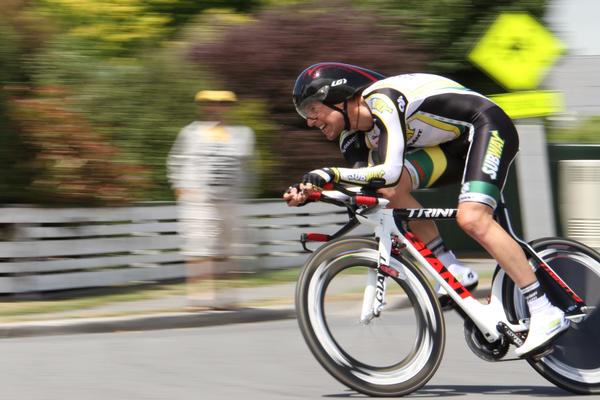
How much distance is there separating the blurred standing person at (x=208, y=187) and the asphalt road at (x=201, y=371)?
1009 mm

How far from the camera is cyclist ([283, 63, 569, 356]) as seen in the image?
20.0 ft

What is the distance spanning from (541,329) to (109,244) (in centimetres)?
612

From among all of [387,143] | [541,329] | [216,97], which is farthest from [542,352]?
[216,97]

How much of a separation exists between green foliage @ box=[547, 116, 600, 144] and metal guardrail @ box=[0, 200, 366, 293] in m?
9.02

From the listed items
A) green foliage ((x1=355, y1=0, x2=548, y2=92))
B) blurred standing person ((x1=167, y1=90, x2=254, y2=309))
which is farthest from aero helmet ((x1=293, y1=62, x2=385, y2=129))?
green foliage ((x1=355, y1=0, x2=548, y2=92))

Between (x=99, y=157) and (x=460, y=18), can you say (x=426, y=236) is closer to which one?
(x=99, y=157)

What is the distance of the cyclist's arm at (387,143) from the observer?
605 centimetres

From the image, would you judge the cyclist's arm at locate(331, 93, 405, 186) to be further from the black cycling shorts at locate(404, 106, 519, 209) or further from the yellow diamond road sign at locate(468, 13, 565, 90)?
→ the yellow diamond road sign at locate(468, 13, 565, 90)

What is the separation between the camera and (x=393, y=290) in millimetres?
6340

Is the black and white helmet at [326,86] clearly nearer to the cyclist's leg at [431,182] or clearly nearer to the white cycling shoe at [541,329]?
the cyclist's leg at [431,182]

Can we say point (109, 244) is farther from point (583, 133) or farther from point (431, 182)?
point (583, 133)

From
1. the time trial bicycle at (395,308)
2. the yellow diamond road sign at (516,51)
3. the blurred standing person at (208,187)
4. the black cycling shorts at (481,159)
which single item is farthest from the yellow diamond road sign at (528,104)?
the time trial bicycle at (395,308)

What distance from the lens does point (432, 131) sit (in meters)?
6.38

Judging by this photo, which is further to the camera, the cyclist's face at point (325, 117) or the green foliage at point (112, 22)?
the green foliage at point (112, 22)
